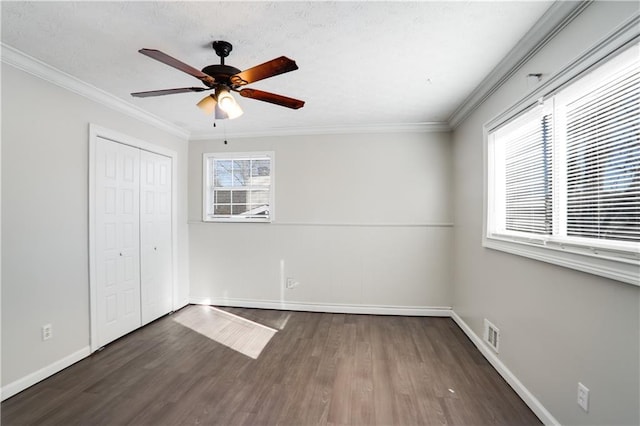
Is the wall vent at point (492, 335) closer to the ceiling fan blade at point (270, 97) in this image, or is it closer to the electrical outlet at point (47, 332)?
the ceiling fan blade at point (270, 97)

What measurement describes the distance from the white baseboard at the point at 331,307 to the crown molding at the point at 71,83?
96.9 inches

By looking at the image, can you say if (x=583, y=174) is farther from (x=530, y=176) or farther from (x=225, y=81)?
(x=225, y=81)

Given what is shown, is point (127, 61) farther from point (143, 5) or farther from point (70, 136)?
point (70, 136)

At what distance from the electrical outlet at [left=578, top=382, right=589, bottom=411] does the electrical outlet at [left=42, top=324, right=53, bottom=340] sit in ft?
12.0

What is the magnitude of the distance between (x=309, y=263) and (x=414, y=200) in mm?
1624

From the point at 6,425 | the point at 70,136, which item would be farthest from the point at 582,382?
the point at 70,136

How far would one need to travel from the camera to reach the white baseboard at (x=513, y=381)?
69.8 inches

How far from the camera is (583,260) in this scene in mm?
1472

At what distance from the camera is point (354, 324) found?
11.2ft

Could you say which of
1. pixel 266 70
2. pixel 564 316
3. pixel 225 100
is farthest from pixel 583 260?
pixel 225 100

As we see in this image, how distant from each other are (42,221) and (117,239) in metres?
0.76

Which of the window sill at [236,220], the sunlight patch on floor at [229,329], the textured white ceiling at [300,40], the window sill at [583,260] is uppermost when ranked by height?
the textured white ceiling at [300,40]

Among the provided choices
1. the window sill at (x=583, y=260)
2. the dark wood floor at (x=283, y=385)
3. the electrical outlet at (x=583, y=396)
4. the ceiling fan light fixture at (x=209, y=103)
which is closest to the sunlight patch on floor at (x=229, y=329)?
the dark wood floor at (x=283, y=385)

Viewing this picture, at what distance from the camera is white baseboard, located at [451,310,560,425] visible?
1772mm
